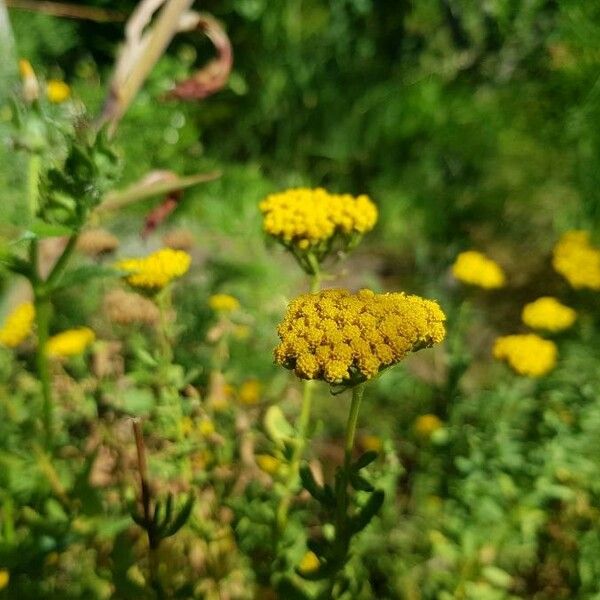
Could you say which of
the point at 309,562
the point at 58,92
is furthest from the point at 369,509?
the point at 58,92

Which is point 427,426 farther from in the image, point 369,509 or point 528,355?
point 369,509

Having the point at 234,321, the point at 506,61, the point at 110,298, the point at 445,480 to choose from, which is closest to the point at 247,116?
the point at 506,61

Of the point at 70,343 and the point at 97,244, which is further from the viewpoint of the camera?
the point at 97,244

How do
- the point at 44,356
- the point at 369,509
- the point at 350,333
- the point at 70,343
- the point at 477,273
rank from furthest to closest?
the point at 477,273
the point at 70,343
the point at 44,356
the point at 369,509
the point at 350,333

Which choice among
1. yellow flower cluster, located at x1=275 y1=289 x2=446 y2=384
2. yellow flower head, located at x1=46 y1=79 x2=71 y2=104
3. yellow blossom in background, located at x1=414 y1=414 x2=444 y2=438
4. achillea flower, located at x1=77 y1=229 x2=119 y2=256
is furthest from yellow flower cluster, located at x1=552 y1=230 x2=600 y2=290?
yellow flower head, located at x1=46 y1=79 x2=71 y2=104

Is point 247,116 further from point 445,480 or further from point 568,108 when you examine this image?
point 445,480

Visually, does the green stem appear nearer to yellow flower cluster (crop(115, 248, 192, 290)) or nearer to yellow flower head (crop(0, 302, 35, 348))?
yellow flower cluster (crop(115, 248, 192, 290))
